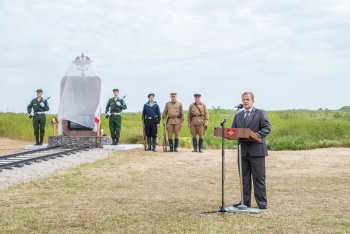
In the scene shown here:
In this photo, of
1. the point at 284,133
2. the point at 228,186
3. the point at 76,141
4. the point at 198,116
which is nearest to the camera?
the point at 228,186

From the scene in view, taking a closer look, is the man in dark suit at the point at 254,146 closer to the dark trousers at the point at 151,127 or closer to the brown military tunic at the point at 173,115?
the brown military tunic at the point at 173,115

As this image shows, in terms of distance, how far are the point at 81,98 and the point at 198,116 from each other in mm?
5040

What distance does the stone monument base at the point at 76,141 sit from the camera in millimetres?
23094

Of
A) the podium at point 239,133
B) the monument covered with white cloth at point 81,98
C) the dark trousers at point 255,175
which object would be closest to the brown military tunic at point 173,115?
the monument covered with white cloth at point 81,98

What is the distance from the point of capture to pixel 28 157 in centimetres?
1820

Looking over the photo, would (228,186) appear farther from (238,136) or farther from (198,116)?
(198,116)

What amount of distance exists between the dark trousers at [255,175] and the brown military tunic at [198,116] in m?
11.9

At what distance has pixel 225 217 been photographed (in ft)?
27.6

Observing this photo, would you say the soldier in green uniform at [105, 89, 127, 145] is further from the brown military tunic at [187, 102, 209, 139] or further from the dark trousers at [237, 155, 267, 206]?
the dark trousers at [237, 155, 267, 206]

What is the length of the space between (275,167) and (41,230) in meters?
10.1

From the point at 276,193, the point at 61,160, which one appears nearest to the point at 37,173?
the point at 61,160

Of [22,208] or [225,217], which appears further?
[22,208]

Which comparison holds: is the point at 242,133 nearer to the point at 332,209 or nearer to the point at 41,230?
the point at 332,209

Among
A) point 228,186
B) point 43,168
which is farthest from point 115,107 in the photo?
point 228,186
